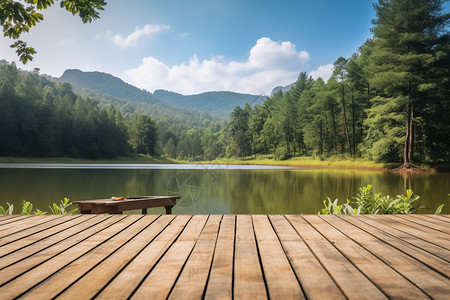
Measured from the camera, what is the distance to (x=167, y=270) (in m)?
1.75

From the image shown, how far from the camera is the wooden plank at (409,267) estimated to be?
59.1 inches

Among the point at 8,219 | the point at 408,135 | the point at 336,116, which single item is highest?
the point at 336,116

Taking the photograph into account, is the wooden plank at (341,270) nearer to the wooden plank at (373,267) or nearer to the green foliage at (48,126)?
the wooden plank at (373,267)

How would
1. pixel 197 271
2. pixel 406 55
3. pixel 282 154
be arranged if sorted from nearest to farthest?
pixel 197 271, pixel 406 55, pixel 282 154

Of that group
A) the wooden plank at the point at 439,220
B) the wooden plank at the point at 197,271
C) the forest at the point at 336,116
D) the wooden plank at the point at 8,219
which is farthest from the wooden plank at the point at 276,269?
the forest at the point at 336,116

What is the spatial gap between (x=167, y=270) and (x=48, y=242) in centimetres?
136

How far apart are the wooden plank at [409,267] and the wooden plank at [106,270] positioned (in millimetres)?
1688

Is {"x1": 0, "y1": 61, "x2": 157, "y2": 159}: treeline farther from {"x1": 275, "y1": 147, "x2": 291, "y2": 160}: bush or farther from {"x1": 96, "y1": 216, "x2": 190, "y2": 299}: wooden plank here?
{"x1": 96, "y1": 216, "x2": 190, "y2": 299}: wooden plank

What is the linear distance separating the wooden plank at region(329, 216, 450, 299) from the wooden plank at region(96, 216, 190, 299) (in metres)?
1.51

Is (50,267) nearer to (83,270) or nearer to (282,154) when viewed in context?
(83,270)

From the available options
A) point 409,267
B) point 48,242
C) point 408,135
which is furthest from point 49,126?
point 409,267

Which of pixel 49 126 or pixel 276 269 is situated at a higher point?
pixel 49 126

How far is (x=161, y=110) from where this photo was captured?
17975cm

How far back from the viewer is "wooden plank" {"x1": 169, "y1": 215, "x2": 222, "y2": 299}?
1.45 metres
